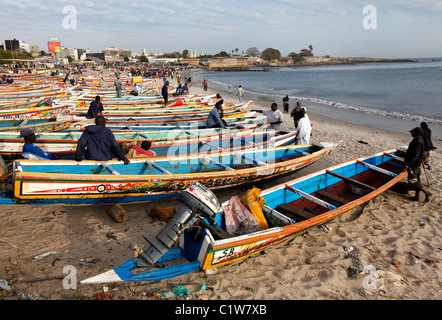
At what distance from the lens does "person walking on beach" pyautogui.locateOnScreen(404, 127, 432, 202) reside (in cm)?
707

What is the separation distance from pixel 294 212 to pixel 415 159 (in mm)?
3842

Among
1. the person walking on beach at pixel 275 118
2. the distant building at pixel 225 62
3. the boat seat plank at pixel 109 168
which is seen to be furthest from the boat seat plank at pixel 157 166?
the distant building at pixel 225 62

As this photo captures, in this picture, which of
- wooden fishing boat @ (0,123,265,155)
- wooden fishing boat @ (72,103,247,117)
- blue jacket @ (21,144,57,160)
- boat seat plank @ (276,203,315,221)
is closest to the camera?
boat seat plank @ (276,203,315,221)

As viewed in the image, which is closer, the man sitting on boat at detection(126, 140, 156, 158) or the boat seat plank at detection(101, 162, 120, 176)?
the boat seat plank at detection(101, 162, 120, 176)

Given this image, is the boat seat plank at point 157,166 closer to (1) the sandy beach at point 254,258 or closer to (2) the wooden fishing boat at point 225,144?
(1) the sandy beach at point 254,258

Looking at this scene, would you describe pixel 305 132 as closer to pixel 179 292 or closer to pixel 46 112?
pixel 179 292

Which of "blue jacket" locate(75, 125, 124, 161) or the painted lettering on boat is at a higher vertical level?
"blue jacket" locate(75, 125, 124, 161)

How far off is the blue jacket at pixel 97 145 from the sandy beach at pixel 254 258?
1258 millimetres

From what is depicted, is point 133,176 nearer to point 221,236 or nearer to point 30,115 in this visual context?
point 221,236

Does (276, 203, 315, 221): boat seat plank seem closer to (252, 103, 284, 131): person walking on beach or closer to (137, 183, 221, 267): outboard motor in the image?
(137, 183, 221, 267): outboard motor

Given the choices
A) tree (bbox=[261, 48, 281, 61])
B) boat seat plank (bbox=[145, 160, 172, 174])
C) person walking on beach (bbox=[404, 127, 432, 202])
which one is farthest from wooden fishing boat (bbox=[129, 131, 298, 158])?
tree (bbox=[261, 48, 281, 61])

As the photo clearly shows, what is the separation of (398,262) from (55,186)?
6.47 metres

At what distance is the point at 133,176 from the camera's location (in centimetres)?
593

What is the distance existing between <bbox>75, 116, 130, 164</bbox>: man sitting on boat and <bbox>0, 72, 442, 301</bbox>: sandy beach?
1252 millimetres
